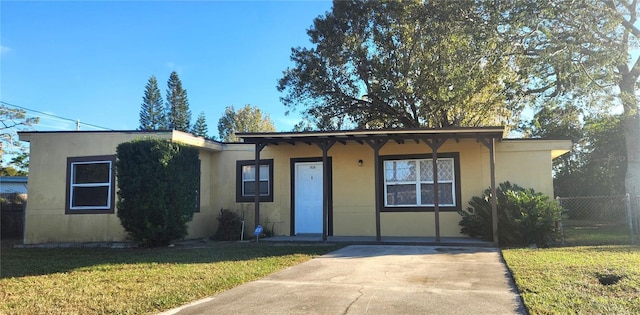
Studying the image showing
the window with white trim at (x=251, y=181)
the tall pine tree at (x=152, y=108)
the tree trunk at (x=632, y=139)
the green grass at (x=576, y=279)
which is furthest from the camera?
the tall pine tree at (x=152, y=108)

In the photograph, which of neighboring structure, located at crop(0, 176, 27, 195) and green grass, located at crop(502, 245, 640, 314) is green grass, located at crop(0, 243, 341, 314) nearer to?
green grass, located at crop(502, 245, 640, 314)

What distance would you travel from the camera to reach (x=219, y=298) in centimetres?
535

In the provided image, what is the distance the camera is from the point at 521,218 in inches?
379

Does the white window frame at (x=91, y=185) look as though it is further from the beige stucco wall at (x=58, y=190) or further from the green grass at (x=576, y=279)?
the green grass at (x=576, y=279)

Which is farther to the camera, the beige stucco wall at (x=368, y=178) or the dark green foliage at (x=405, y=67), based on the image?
the dark green foliage at (x=405, y=67)

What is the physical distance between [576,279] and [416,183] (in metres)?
6.11

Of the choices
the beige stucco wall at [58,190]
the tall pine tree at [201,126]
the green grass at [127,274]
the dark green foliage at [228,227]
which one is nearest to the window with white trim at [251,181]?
the dark green foliage at [228,227]

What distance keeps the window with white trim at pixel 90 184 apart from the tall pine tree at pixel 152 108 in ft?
105

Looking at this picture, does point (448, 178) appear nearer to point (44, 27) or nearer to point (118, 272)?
point (118, 272)

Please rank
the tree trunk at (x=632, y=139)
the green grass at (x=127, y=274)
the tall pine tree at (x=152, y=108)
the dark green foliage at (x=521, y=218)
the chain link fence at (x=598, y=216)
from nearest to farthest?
the green grass at (x=127, y=274)
the dark green foliage at (x=521, y=218)
the chain link fence at (x=598, y=216)
the tree trunk at (x=632, y=139)
the tall pine tree at (x=152, y=108)

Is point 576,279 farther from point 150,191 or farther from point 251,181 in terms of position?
point 251,181

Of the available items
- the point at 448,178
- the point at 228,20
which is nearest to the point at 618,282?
the point at 448,178

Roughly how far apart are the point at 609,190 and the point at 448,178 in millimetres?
13608

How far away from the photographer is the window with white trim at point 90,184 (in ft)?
38.2
